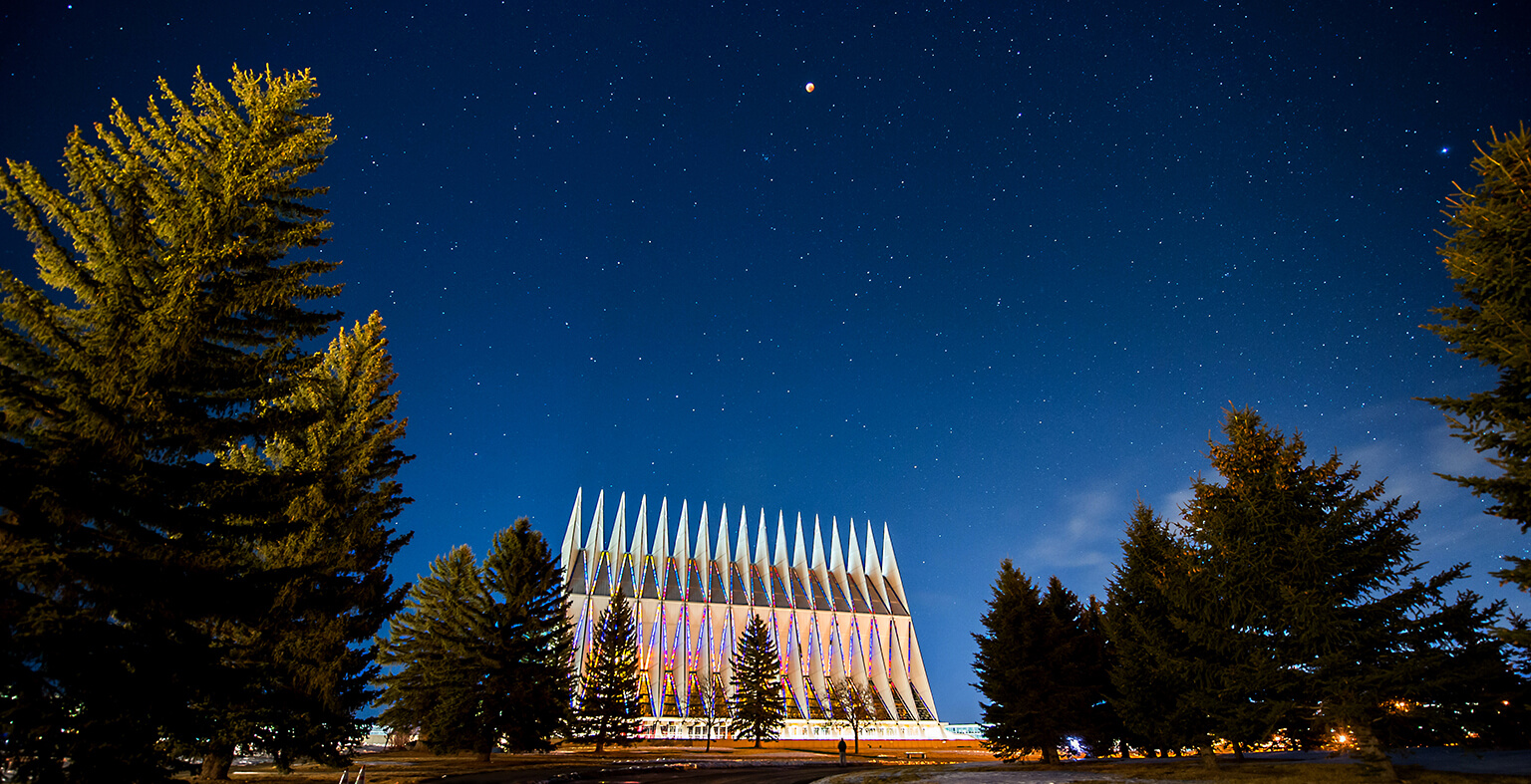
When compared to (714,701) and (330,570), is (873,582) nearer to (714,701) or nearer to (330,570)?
(714,701)


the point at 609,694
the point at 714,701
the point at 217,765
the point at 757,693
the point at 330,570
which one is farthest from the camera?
the point at 714,701

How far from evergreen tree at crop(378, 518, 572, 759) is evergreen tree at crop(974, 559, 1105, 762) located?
16.1m

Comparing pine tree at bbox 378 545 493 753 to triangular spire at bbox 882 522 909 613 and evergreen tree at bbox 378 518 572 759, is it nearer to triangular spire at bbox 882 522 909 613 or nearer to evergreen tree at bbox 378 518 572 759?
evergreen tree at bbox 378 518 572 759

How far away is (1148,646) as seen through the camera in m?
16.6

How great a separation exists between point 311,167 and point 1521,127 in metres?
19.2

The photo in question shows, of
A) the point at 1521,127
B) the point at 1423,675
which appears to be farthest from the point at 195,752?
the point at 1521,127

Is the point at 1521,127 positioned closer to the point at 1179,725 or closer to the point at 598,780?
the point at 1179,725

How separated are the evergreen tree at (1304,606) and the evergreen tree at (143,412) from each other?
710 inches

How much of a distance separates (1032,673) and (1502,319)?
17.3 m

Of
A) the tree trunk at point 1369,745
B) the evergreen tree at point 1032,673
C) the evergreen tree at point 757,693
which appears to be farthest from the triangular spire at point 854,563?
the tree trunk at point 1369,745

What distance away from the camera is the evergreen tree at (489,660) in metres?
23.1

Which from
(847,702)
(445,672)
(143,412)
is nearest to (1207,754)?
(143,412)

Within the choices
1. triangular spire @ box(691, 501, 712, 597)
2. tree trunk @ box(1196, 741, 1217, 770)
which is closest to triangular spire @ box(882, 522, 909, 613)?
triangular spire @ box(691, 501, 712, 597)

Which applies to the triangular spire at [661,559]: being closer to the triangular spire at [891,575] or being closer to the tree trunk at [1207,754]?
the triangular spire at [891,575]
